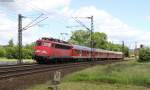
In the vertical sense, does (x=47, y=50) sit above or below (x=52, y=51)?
above

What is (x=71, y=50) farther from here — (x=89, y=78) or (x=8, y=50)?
(x=8, y=50)

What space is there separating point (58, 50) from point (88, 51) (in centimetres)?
2353

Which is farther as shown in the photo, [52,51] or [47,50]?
[52,51]

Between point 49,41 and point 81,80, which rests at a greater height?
point 49,41

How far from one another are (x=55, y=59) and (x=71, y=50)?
7.24 m

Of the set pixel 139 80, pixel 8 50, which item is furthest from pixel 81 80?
pixel 8 50

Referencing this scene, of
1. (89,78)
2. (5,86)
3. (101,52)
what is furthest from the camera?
(101,52)

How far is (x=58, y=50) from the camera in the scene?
175 ft

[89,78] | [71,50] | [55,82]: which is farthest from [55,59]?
[55,82]

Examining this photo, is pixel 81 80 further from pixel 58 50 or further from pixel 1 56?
pixel 1 56

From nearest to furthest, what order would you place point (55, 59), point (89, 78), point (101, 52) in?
point (89, 78) < point (55, 59) < point (101, 52)

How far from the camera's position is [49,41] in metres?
51.4

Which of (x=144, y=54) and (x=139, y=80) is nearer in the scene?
(x=139, y=80)

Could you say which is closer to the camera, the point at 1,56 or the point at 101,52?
the point at 101,52
